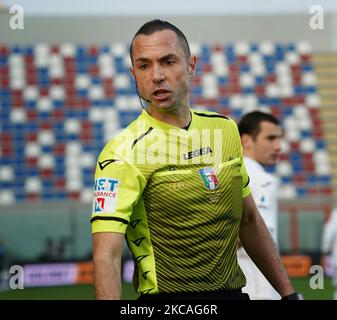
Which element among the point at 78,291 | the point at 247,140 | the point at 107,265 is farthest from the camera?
the point at 78,291

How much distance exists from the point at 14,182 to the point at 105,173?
41.2 feet

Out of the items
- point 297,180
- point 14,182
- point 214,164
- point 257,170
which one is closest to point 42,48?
point 14,182

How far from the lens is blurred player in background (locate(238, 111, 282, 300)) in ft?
16.2

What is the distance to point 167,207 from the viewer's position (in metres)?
2.38

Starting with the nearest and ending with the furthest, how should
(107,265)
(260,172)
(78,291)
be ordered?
1. (107,265)
2. (260,172)
3. (78,291)

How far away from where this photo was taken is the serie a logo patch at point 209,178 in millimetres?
2435

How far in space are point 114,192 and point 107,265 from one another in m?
0.22

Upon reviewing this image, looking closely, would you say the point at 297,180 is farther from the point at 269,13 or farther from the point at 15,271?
the point at 15,271

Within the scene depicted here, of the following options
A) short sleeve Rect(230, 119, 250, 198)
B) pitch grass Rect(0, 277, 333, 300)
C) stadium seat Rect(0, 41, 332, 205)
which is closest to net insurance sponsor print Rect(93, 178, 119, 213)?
short sleeve Rect(230, 119, 250, 198)

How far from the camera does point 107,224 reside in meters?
2.25

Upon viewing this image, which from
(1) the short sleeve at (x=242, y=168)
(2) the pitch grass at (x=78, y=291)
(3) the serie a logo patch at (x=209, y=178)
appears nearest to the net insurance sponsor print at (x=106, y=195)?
(3) the serie a logo patch at (x=209, y=178)

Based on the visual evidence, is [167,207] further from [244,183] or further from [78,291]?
[78,291]

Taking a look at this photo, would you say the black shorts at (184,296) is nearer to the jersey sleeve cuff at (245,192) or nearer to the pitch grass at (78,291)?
the jersey sleeve cuff at (245,192)

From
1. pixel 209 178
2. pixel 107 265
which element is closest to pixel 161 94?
pixel 209 178
